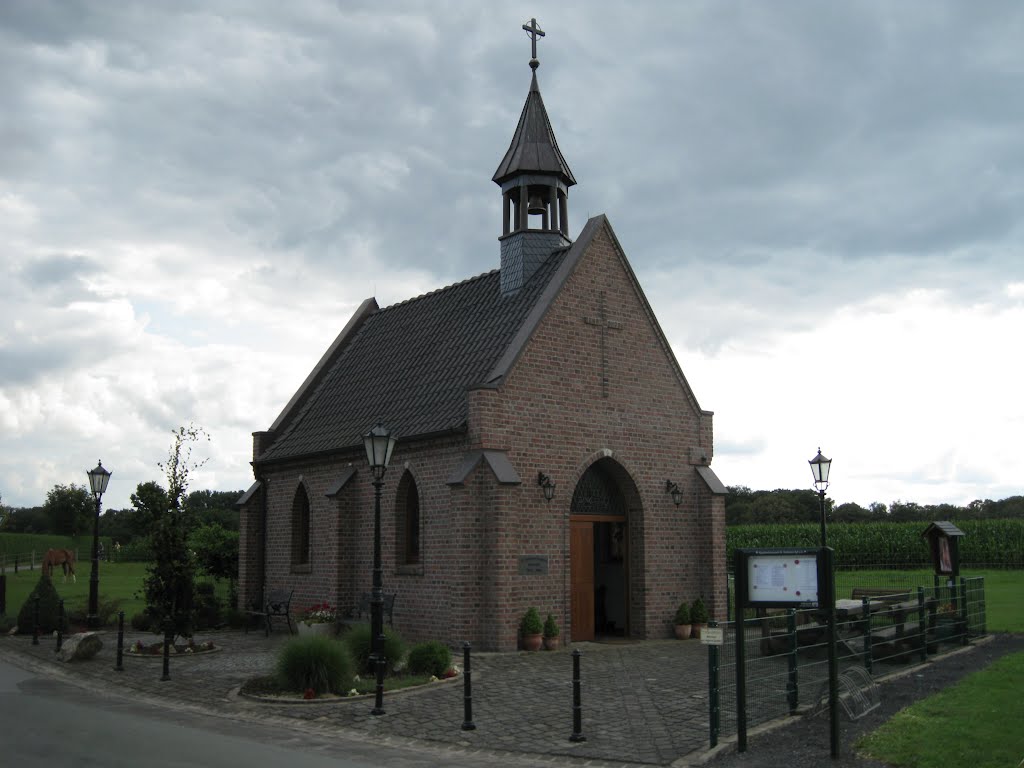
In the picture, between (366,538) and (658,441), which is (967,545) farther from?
(366,538)

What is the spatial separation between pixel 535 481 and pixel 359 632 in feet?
18.2

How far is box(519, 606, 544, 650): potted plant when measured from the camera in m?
19.0

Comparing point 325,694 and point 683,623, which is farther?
point 683,623

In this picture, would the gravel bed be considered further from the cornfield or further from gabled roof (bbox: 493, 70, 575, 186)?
the cornfield

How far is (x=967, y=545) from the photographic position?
1909 inches

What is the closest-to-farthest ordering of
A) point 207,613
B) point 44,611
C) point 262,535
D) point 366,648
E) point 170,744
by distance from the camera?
point 170,744
point 366,648
point 44,611
point 207,613
point 262,535

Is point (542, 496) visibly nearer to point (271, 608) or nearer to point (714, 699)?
point (271, 608)

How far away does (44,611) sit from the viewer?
23.4 meters

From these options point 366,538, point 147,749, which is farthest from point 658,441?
point 147,749

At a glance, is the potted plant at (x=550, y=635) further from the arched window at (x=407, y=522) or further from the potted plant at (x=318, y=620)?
the potted plant at (x=318, y=620)

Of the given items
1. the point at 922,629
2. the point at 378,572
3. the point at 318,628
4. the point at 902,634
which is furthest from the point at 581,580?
the point at 378,572

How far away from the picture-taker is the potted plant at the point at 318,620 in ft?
69.2

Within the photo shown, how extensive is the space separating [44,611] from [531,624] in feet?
41.2

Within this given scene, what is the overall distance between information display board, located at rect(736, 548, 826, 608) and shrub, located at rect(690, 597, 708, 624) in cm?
1180
